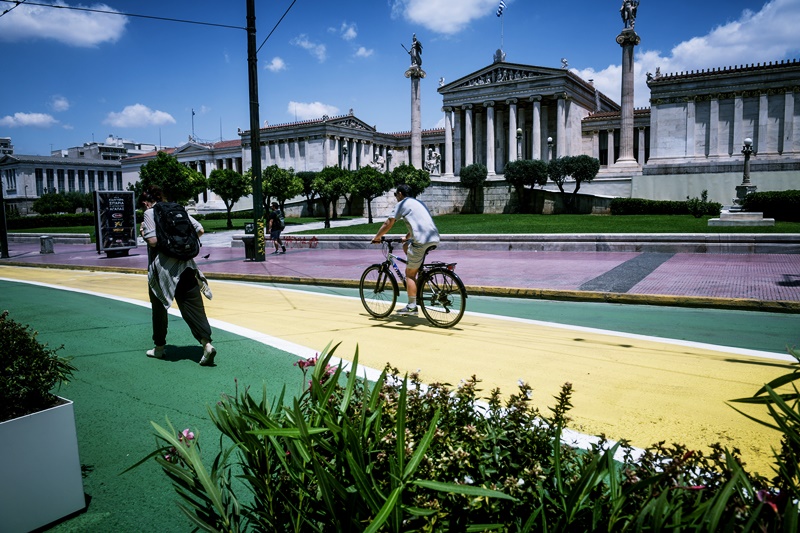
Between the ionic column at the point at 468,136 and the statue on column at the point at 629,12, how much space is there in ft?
68.0

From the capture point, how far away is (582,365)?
564cm

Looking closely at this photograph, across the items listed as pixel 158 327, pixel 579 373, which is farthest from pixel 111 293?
pixel 579 373

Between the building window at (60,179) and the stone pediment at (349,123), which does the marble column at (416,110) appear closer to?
the stone pediment at (349,123)

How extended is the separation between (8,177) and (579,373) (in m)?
130

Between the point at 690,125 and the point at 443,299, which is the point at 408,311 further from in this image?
the point at 690,125

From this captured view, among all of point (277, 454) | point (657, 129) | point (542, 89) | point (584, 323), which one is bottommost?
point (584, 323)

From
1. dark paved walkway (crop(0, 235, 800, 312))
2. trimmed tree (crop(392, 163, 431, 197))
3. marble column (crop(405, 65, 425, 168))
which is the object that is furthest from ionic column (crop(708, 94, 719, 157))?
dark paved walkway (crop(0, 235, 800, 312))

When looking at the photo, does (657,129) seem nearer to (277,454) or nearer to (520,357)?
(520,357)

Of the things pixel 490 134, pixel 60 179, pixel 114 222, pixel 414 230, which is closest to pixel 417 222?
pixel 414 230

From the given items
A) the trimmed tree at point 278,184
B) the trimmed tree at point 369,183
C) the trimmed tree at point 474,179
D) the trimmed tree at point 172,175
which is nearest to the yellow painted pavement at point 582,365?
the trimmed tree at point 369,183

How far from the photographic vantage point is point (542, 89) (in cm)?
5656

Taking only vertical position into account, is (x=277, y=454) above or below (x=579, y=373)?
above

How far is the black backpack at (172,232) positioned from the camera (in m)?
5.78

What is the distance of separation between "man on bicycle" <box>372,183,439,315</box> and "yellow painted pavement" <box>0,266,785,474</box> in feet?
2.47
